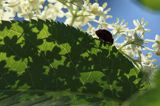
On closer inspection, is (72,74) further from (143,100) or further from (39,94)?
(143,100)

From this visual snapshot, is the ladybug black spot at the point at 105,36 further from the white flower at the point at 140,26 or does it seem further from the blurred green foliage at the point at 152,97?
the blurred green foliage at the point at 152,97

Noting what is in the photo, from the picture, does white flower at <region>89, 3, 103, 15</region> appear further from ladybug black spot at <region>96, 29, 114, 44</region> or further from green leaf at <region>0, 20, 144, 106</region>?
green leaf at <region>0, 20, 144, 106</region>

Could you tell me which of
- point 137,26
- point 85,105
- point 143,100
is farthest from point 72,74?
point 137,26

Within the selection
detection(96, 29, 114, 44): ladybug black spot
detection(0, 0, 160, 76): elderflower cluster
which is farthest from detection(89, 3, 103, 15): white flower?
detection(96, 29, 114, 44): ladybug black spot

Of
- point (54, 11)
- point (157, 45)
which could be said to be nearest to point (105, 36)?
point (157, 45)

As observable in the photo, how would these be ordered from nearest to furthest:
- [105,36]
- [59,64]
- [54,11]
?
[59,64]
[105,36]
[54,11]

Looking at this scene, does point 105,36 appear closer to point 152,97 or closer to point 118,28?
point 118,28
